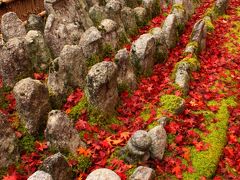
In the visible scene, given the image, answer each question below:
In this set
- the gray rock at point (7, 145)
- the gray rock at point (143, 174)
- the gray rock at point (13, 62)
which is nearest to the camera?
the gray rock at point (143, 174)

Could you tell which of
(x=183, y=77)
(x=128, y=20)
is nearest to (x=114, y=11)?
(x=128, y=20)

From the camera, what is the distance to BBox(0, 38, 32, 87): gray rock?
8562mm

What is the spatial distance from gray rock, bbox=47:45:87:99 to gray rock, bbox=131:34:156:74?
165cm

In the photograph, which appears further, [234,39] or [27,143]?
[234,39]

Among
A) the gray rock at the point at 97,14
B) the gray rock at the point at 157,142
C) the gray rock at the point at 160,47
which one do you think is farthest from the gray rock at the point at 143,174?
the gray rock at the point at 97,14

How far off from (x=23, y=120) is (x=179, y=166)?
10.5ft

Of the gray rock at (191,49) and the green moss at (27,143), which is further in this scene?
the gray rock at (191,49)

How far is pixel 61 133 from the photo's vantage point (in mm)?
6676

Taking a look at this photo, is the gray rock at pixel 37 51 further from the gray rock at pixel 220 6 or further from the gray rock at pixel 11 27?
the gray rock at pixel 220 6

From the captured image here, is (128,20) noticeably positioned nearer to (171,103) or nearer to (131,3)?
(131,3)

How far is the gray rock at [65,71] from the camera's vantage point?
8.38 m

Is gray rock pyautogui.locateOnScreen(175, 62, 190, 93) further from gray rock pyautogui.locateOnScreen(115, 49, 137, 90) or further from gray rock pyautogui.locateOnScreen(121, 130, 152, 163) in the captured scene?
gray rock pyautogui.locateOnScreen(121, 130, 152, 163)

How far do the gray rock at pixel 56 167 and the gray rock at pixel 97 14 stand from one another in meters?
6.95

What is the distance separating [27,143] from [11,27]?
4.57 m
